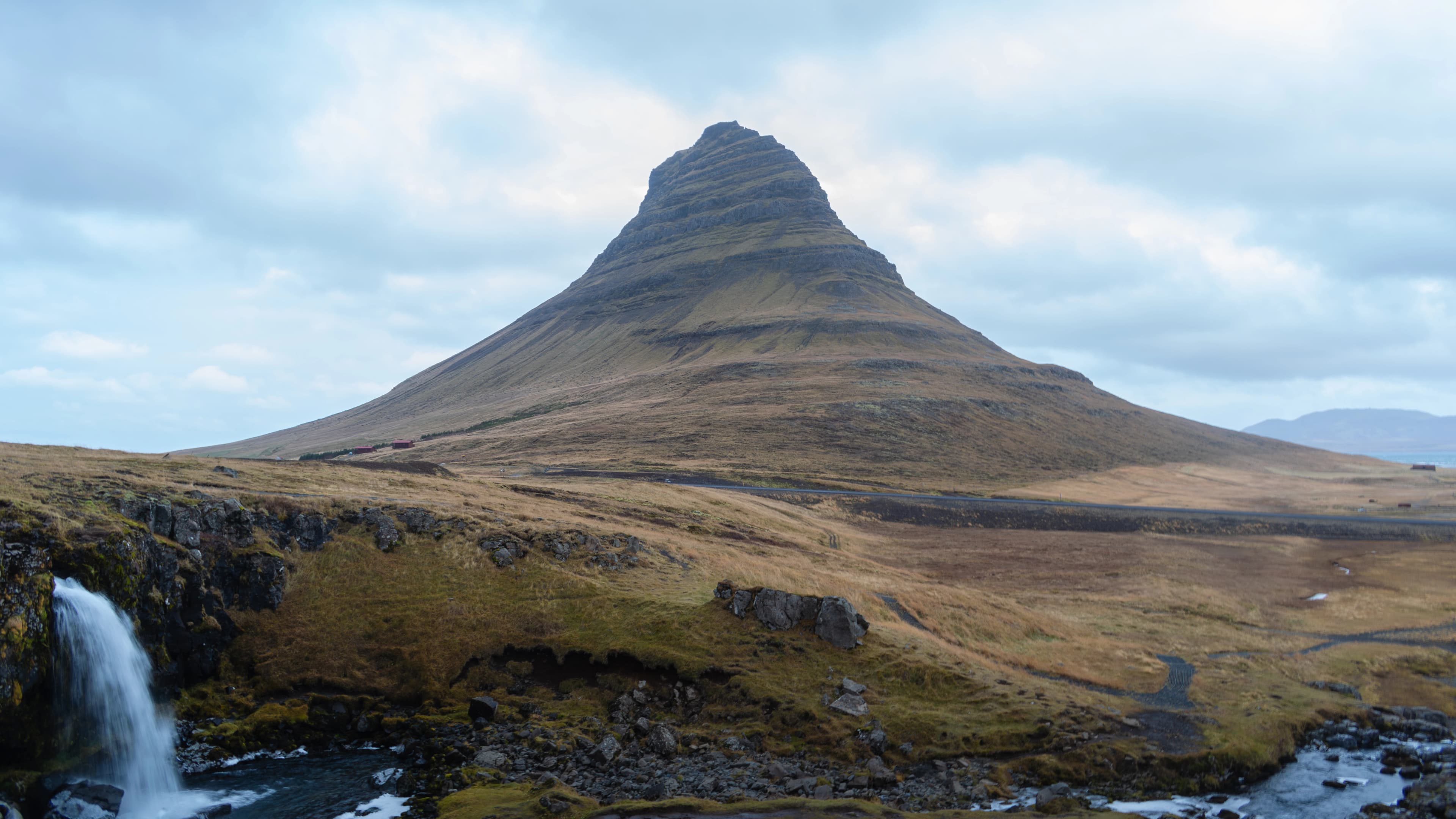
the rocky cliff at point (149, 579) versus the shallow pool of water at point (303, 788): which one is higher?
the rocky cliff at point (149, 579)

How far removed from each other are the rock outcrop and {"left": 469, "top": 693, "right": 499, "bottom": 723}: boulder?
A: 1097 centimetres

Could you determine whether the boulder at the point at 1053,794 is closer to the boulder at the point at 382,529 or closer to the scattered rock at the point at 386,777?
the scattered rock at the point at 386,777

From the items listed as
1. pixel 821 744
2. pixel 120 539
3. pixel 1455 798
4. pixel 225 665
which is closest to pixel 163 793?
pixel 225 665

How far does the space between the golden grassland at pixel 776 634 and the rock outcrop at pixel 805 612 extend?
70 cm

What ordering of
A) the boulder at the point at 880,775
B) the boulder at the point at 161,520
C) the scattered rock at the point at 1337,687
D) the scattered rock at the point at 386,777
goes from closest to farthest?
the boulder at the point at 880,775, the scattered rock at the point at 386,777, the boulder at the point at 161,520, the scattered rock at the point at 1337,687

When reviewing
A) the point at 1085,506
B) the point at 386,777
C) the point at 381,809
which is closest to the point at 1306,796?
the point at 381,809

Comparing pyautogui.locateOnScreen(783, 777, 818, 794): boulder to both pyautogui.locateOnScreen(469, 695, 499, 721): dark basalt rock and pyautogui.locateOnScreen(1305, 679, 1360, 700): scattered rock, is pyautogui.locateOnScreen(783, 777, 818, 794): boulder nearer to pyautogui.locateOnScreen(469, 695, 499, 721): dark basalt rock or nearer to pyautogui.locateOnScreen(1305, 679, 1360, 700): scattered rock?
pyautogui.locateOnScreen(469, 695, 499, 721): dark basalt rock

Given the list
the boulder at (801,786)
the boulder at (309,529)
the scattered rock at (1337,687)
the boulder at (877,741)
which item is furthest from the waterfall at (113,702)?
the scattered rock at (1337,687)

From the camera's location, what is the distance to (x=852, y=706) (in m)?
28.3

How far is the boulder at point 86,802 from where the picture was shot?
72.1 ft

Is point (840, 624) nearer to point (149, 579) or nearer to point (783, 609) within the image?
point (783, 609)

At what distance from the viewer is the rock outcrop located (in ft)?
108

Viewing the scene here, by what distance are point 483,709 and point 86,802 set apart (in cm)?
1173

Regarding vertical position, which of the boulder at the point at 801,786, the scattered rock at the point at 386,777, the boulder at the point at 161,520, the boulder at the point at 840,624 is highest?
the boulder at the point at 161,520
